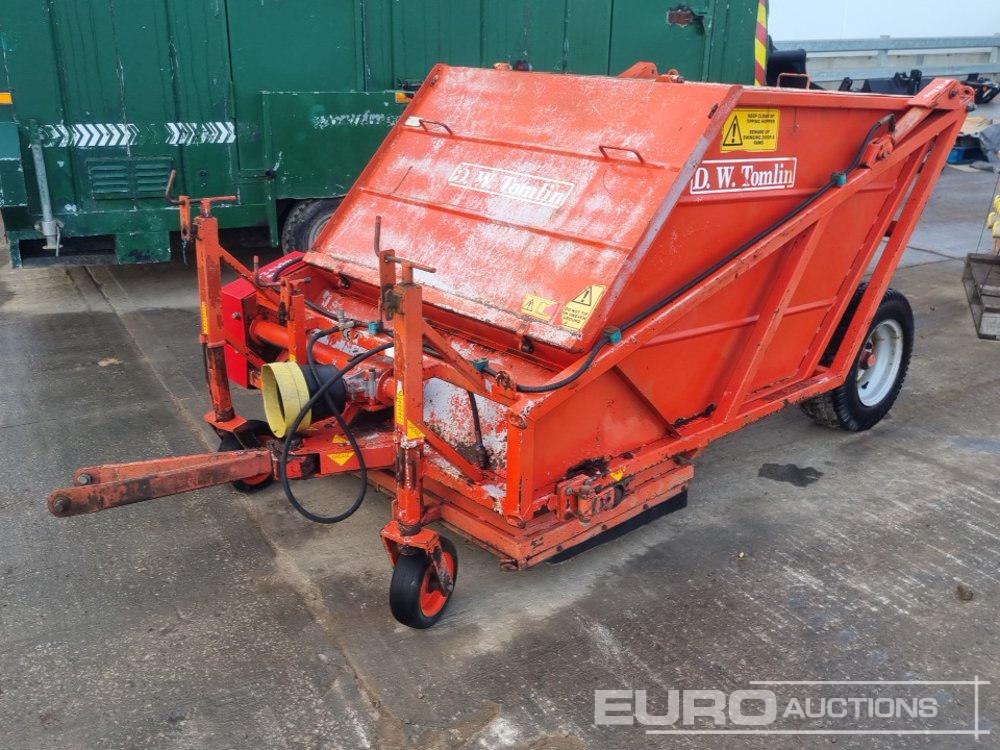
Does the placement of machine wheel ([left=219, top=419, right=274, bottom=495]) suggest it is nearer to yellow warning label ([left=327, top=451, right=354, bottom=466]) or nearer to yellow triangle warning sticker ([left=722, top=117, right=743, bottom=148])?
yellow warning label ([left=327, top=451, right=354, bottom=466])

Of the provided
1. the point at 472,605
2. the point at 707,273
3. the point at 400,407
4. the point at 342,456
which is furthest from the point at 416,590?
the point at 707,273

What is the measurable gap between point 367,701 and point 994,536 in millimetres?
2930

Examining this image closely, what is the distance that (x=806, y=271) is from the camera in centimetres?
433

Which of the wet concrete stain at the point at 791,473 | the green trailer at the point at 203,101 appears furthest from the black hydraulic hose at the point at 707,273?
the green trailer at the point at 203,101

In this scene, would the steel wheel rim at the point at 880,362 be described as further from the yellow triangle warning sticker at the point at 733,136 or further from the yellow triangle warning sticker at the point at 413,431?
the yellow triangle warning sticker at the point at 413,431

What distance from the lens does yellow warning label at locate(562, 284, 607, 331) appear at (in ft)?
11.1

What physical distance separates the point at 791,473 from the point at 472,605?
2.06 metres

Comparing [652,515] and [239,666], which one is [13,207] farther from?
[652,515]

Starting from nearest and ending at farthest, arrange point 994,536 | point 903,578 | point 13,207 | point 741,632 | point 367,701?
point 367,701
point 741,632
point 903,578
point 994,536
point 13,207

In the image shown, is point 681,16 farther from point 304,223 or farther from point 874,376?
point 874,376

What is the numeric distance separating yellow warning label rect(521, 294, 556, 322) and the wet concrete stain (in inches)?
72.3

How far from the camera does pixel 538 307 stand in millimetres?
3570

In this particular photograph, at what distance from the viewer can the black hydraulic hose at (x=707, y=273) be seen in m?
3.21

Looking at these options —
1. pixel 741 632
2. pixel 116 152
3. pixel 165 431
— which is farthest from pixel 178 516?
pixel 116 152
